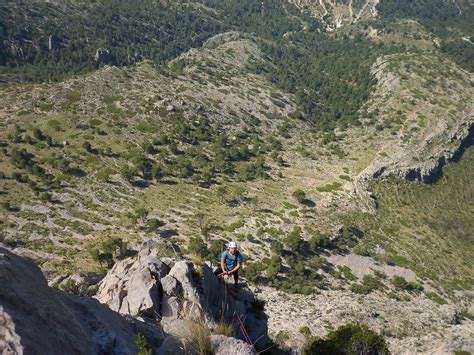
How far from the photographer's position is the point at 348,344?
24.2 m

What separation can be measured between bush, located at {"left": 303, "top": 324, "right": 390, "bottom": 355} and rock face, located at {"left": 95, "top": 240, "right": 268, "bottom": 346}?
168 inches

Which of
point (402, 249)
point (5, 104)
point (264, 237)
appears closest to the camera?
point (264, 237)

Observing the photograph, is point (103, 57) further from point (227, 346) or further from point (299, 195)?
point (227, 346)

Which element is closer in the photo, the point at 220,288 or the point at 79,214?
the point at 220,288

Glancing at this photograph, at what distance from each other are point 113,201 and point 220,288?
45609 mm

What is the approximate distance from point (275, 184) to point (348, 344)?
5243cm

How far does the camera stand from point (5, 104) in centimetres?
8050

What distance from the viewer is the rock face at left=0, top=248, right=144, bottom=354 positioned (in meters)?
6.39

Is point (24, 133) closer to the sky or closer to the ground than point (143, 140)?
closer to the ground

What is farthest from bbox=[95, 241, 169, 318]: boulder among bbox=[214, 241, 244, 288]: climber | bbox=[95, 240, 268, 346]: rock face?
bbox=[214, 241, 244, 288]: climber

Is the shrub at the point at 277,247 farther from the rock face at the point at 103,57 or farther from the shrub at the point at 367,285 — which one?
the rock face at the point at 103,57

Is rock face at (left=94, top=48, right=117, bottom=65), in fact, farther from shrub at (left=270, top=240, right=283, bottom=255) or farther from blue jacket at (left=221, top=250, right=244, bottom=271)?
blue jacket at (left=221, top=250, right=244, bottom=271)

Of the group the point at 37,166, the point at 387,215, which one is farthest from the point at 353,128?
the point at 37,166

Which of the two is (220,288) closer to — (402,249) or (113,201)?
(113,201)
